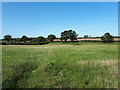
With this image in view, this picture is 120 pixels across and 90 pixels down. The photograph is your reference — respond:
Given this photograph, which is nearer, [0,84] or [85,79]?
[0,84]

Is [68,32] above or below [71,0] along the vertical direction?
above

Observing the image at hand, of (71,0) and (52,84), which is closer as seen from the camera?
(52,84)

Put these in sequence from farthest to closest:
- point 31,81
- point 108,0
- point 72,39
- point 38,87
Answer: point 72,39 < point 108,0 < point 31,81 < point 38,87

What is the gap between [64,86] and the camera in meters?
2.88

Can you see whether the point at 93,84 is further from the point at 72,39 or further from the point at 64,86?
the point at 72,39

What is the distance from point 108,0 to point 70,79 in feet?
14.9

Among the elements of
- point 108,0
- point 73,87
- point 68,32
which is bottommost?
point 73,87

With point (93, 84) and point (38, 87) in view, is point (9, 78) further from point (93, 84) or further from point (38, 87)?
point (93, 84)

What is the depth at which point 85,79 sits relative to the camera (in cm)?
334

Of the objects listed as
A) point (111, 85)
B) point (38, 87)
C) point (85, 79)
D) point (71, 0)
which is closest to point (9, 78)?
point (38, 87)

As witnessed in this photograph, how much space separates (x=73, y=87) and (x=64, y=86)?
1.21ft

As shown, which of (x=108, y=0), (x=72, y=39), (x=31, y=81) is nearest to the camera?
(x=31, y=81)

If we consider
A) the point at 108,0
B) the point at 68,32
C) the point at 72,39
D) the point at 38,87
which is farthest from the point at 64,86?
the point at 68,32

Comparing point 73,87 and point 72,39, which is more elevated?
point 72,39
